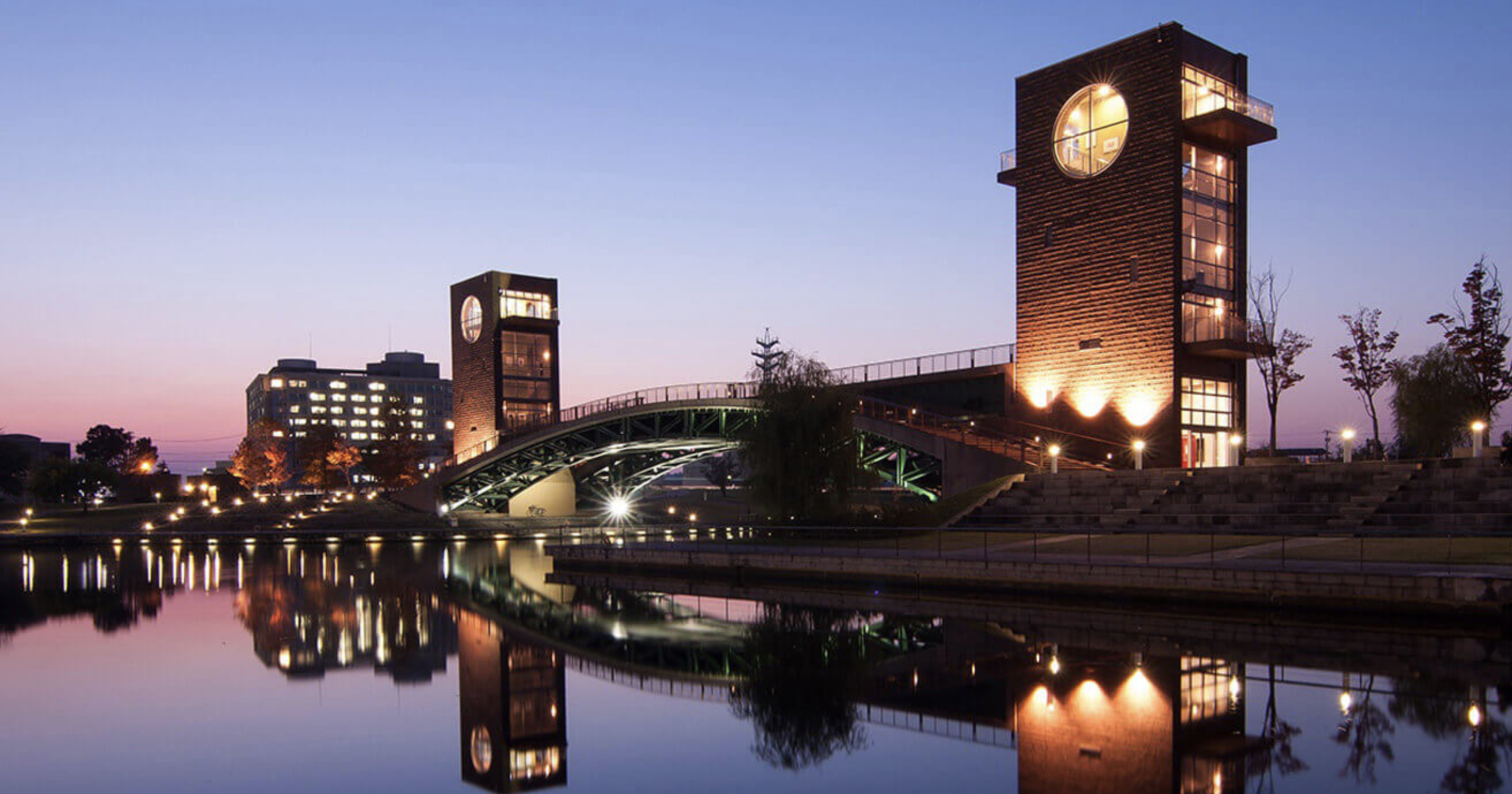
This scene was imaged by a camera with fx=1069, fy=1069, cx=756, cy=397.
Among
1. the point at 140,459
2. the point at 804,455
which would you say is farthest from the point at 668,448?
the point at 140,459

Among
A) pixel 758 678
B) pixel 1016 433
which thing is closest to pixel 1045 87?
pixel 1016 433

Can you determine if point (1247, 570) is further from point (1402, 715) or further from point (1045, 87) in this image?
point (1045, 87)

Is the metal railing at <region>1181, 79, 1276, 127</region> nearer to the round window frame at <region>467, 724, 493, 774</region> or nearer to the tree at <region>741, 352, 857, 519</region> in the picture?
the tree at <region>741, 352, 857, 519</region>

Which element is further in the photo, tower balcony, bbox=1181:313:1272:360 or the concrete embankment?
tower balcony, bbox=1181:313:1272:360

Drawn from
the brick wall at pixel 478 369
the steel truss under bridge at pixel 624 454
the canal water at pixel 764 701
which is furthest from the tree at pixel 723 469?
the canal water at pixel 764 701

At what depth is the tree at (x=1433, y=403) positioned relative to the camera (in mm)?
49969

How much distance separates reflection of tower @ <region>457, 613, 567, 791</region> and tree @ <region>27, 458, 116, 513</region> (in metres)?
71.5

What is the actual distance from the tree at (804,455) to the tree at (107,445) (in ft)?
388

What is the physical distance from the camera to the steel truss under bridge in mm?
44512

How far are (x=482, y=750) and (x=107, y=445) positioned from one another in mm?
141849

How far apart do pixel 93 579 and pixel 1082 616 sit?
105 feet

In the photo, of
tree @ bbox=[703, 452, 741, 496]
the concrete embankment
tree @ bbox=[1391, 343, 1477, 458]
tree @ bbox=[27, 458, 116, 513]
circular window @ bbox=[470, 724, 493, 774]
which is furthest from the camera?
tree @ bbox=[703, 452, 741, 496]

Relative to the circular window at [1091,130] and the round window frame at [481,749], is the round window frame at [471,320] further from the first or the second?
the round window frame at [481,749]

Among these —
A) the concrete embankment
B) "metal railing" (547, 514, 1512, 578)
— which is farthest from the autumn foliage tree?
the concrete embankment
